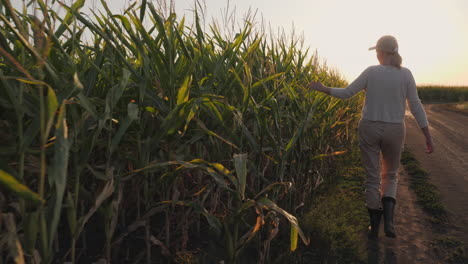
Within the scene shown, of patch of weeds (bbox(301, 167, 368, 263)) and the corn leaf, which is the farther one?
patch of weeds (bbox(301, 167, 368, 263))

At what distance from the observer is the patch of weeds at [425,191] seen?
160 inches

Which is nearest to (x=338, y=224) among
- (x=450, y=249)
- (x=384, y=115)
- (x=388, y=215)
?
(x=388, y=215)

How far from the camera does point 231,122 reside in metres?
2.54

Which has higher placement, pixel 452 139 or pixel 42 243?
pixel 42 243

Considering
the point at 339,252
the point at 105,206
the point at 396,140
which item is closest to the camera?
the point at 105,206

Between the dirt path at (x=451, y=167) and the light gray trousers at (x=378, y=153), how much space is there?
0.75 meters

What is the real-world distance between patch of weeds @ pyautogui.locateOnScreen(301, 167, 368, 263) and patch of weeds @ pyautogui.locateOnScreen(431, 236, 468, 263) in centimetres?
60

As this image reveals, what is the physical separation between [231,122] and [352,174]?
142 inches

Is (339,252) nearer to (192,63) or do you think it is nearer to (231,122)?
(231,122)

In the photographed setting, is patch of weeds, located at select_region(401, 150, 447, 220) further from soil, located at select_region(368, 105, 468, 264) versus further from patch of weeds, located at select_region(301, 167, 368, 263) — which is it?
patch of weeds, located at select_region(301, 167, 368, 263)

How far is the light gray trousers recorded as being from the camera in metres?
3.51

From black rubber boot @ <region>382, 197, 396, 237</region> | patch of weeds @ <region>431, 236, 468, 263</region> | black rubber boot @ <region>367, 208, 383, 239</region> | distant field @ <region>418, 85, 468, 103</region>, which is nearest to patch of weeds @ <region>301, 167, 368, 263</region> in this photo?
black rubber boot @ <region>367, 208, 383, 239</region>

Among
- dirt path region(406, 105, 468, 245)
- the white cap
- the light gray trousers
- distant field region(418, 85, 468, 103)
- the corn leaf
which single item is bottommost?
distant field region(418, 85, 468, 103)

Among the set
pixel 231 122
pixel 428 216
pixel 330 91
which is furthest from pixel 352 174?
pixel 231 122
